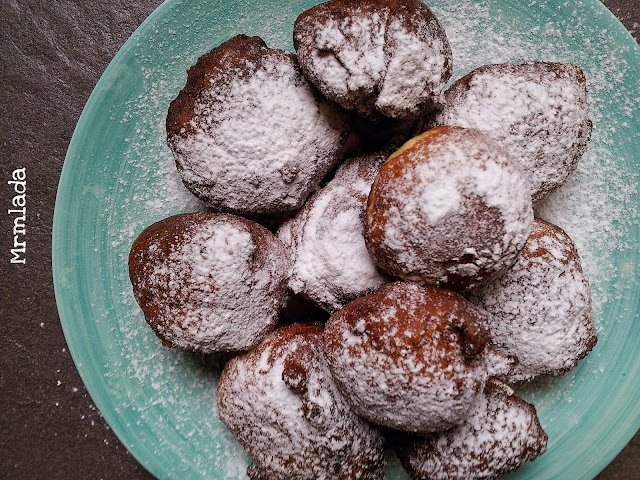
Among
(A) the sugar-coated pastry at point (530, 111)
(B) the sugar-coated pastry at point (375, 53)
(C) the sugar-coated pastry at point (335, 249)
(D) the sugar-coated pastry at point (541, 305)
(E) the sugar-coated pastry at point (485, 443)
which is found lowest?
(E) the sugar-coated pastry at point (485, 443)

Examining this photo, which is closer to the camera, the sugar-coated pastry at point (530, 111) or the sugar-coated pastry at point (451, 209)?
the sugar-coated pastry at point (451, 209)

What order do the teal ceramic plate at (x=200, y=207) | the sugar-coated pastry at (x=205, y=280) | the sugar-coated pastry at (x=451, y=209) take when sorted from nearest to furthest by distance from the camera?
the sugar-coated pastry at (x=451, y=209) → the sugar-coated pastry at (x=205, y=280) → the teal ceramic plate at (x=200, y=207)

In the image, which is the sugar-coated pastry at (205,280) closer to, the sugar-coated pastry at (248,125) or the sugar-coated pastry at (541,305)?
the sugar-coated pastry at (248,125)

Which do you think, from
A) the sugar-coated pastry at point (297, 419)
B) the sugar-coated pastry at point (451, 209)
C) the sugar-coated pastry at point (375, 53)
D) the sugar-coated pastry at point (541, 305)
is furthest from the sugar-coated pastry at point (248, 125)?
the sugar-coated pastry at point (541, 305)

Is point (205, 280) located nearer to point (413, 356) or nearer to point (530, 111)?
point (413, 356)

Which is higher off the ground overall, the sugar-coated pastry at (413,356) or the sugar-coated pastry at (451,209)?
the sugar-coated pastry at (451,209)

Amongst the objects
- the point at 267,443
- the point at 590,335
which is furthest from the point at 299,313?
the point at 590,335

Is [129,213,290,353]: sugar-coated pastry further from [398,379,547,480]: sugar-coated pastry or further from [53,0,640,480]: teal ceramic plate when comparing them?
[398,379,547,480]: sugar-coated pastry
